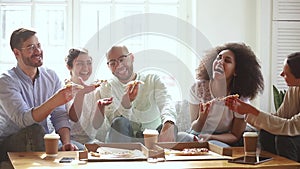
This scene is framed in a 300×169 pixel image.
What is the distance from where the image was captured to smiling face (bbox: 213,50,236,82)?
3330 millimetres

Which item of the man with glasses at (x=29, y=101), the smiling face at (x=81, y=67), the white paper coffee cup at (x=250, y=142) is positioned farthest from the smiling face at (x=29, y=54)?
the white paper coffee cup at (x=250, y=142)

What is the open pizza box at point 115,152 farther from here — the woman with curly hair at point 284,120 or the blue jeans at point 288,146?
the blue jeans at point 288,146

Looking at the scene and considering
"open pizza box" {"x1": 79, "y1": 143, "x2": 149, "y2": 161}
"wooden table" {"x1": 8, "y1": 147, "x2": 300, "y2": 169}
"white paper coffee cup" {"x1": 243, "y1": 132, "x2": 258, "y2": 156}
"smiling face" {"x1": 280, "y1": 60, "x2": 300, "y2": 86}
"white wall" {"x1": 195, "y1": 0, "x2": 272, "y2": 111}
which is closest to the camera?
"wooden table" {"x1": 8, "y1": 147, "x2": 300, "y2": 169}

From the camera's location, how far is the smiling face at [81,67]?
3307 mm

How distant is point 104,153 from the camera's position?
2719mm

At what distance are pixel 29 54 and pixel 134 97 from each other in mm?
682

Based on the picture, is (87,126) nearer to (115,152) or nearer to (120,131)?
(120,131)

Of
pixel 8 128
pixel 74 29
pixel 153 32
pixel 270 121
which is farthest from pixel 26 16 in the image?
pixel 270 121

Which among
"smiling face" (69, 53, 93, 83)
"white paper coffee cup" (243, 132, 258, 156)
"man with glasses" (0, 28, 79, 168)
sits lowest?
"white paper coffee cup" (243, 132, 258, 156)

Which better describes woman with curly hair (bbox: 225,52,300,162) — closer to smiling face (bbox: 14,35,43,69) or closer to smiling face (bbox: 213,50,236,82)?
smiling face (bbox: 213,50,236,82)

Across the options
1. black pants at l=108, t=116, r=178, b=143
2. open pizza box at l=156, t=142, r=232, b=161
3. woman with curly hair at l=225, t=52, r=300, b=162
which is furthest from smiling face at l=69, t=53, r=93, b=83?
woman with curly hair at l=225, t=52, r=300, b=162

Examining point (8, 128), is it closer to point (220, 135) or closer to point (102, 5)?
point (220, 135)

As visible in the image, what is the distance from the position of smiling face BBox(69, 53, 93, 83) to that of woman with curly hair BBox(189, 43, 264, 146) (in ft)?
2.27

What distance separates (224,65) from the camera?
333 centimetres
